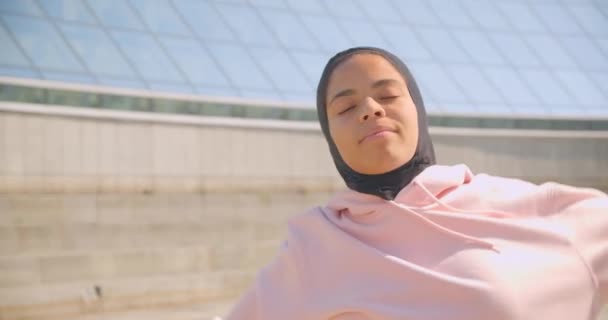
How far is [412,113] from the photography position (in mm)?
1734

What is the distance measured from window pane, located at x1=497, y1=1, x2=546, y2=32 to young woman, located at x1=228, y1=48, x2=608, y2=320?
16734 millimetres

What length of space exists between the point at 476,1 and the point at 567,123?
16.0 ft

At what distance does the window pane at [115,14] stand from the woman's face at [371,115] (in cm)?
1100

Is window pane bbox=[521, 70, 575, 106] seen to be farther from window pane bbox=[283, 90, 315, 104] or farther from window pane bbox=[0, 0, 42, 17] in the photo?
window pane bbox=[0, 0, 42, 17]

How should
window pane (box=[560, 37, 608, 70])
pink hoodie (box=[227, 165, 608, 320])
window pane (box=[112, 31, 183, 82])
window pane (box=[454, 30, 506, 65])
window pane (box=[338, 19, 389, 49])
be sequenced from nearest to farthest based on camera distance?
pink hoodie (box=[227, 165, 608, 320])
window pane (box=[112, 31, 183, 82])
window pane (box=[338, 19, 389, 49])
window pane (box=[454, 30, 506, 65])
window pane (box=[560, 37, 608, 70])

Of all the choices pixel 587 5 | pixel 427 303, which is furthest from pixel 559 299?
pixel 587 5

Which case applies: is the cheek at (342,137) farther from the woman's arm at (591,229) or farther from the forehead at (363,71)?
the woman's arm at (591,229)

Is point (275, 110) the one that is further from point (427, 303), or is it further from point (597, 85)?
point (427, 303)

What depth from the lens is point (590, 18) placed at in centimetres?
1870

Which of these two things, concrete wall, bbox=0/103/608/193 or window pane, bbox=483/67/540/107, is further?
window pane, bbox=483/67/540/107

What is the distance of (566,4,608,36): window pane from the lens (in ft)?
60.4

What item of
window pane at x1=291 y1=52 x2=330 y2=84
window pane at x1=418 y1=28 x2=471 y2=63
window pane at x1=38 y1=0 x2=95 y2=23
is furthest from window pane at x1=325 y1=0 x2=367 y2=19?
window pane at x1=38 y1=0 x2=95 y2=23

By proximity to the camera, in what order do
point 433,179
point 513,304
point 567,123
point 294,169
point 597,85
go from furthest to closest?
point 597,85
point 567,123
point 294,169
point 433,179
point 513,304

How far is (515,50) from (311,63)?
5.08m
